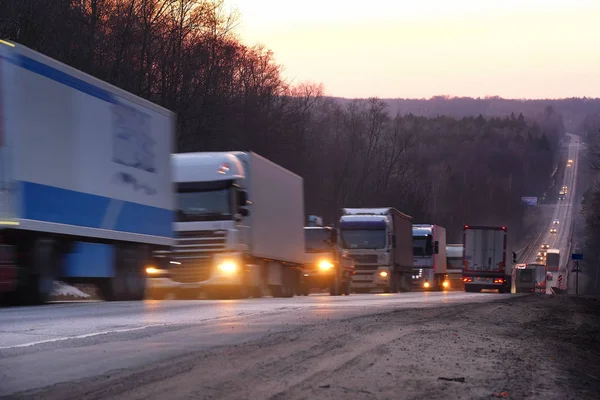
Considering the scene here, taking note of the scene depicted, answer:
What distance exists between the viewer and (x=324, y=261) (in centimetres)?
3738

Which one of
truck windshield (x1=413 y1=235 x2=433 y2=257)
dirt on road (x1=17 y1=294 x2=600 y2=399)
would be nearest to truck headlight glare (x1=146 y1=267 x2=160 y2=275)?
dirt on road (x1=17 y1=294 x2=600 y2=399)

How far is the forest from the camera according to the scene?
47000mm

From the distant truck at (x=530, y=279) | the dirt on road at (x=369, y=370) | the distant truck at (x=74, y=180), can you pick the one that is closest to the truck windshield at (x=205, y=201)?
the distant truck at (x=74, y=180)

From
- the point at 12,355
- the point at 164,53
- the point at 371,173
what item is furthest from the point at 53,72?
the point at 371,173

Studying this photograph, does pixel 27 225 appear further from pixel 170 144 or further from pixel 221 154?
pixel 221 154

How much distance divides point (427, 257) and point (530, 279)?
1898 centimetres

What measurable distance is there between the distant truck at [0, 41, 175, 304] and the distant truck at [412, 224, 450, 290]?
1280 inches

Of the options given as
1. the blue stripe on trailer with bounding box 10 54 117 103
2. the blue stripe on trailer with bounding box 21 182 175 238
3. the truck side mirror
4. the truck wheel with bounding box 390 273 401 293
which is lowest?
the truck wheel with bounding box 390 273 401 293

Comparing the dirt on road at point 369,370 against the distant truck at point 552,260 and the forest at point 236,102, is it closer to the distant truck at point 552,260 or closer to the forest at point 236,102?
the forest at point 236,102

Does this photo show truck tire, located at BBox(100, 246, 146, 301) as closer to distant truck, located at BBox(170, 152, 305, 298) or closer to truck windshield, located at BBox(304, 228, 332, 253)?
distant truck, located at BBox(170, 152, 305, 298)

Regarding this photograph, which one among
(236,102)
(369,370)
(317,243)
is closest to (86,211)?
(369,370)

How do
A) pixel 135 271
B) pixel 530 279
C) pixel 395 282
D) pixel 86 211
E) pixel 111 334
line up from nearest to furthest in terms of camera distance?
pixel 111 334
pixel 86 211
pixel 135 271
pixel 395 282
pixel 530 279

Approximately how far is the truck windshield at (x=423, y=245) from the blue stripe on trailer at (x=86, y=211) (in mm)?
32857

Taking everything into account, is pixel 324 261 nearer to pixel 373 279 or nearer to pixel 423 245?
pixel 373 279
